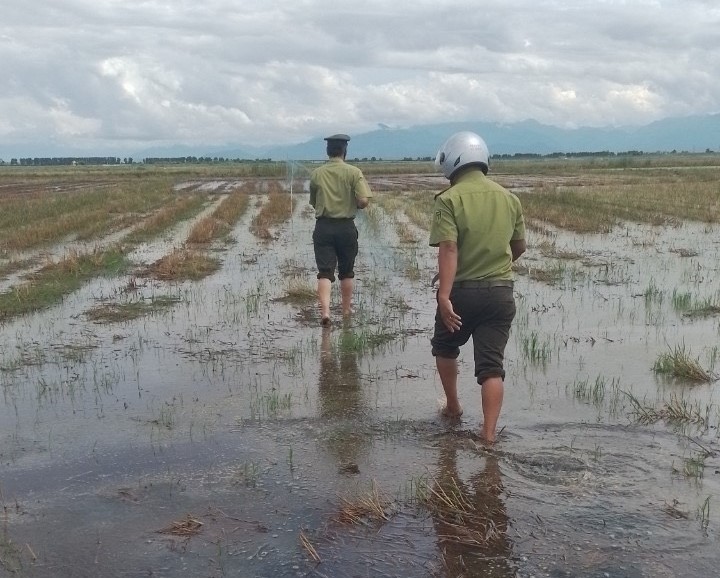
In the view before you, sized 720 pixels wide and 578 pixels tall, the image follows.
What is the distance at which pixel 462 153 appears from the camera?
13.4 feet

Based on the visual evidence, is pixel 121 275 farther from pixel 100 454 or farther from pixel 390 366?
pixel 100 454

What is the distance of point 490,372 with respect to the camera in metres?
4.07

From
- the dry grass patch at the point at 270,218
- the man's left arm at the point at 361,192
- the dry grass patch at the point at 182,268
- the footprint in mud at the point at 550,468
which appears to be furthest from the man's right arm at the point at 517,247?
the dry grass patch at the point at 270,218

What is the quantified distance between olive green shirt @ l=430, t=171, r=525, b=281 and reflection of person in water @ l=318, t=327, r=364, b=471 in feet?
3.73

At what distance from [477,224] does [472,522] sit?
1579mm

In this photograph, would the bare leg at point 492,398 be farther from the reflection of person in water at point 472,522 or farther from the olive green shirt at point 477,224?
the olive green shirt at point 477,224

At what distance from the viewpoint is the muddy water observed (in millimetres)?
3027

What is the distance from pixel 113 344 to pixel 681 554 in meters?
5.06

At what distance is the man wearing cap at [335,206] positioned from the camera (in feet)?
23.0

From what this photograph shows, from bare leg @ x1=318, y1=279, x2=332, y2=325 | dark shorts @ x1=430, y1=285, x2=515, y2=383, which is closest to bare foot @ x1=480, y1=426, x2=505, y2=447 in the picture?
dark shorts @ x1=430, y1=285, x2=515, y2=383

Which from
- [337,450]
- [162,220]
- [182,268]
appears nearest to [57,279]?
[182,268]

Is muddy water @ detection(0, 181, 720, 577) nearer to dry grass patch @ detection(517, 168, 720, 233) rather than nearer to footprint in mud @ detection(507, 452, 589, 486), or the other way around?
footprint in mud @ detection(507, 452, 589, 486)

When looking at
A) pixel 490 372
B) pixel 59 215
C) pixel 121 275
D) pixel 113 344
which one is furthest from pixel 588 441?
pixel 59 215

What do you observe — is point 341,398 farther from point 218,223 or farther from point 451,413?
point 218,223
